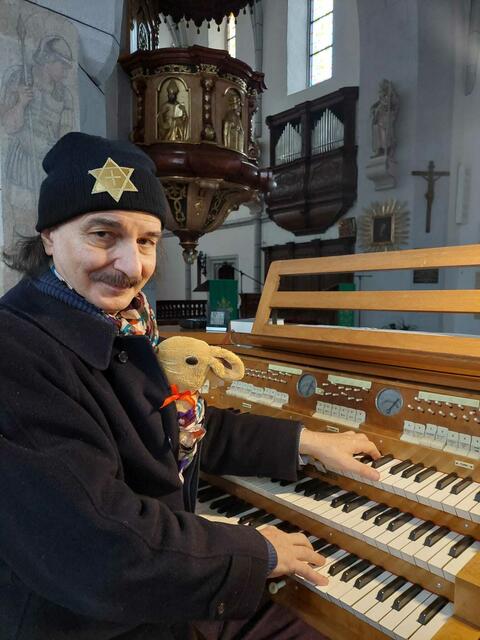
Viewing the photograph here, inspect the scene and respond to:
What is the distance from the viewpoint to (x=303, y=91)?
1045cm

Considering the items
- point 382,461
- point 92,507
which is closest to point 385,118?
point 382,461

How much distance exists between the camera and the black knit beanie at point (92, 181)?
3.03 ft

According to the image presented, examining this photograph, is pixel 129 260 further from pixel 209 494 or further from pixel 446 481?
pixel 446 481

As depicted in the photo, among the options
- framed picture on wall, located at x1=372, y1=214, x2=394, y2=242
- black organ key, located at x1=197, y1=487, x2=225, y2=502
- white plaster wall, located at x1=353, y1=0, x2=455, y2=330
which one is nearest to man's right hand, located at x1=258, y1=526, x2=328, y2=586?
black organ key, located at x1=197, y1=487, x2=225, y2=502

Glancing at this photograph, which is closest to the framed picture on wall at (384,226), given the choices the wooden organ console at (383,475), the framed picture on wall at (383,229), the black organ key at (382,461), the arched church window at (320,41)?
the framed picture on wall at (383,229)

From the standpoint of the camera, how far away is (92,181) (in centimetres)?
92

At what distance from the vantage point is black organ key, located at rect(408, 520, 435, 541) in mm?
1107

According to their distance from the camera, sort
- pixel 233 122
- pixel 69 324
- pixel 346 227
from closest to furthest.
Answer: pixel 69 324
pixel 233 122
pixel 346 227

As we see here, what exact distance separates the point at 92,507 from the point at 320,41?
39.7ft

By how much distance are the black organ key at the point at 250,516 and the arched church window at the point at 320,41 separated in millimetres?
10957

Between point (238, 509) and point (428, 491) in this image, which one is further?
point (238, 509)

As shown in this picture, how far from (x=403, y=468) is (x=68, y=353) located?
3.26 ft

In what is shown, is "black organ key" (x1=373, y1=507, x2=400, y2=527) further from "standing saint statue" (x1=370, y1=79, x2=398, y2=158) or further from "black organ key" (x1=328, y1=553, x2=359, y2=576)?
"standing saint statue" (x1=370, y1=79, x2=398, y2=158)

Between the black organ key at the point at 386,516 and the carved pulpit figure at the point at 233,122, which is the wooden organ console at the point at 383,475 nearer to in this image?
the black organ key at the point at 386,516
